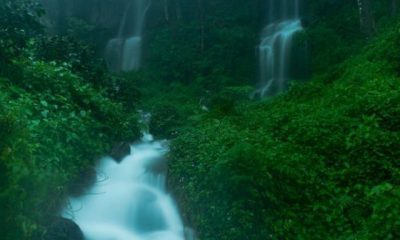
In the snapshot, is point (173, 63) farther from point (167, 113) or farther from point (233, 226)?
point (233, 226)

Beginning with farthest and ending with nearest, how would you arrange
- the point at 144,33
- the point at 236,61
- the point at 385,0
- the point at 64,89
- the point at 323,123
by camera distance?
the point at 144,33 → the point at 236,61 → the point at 385,0 → the point at 64,89 → the point at 323,123

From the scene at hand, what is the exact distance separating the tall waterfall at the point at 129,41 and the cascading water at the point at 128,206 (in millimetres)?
18743

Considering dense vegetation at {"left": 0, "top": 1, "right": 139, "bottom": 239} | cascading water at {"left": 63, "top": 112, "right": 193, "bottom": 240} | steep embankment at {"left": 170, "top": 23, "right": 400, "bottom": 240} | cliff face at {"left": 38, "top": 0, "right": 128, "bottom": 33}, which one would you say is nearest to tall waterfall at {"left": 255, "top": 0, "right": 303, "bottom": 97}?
dense vegetation at {"left": 0, "top": 1, "right": 139, "bottom": 239}

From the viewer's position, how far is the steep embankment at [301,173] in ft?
19.5

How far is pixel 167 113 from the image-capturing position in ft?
53.1

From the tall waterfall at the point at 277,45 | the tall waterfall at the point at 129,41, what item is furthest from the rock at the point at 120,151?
the tall waterfall at the point at 129,41

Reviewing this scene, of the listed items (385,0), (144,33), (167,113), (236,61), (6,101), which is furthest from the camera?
(144,33)

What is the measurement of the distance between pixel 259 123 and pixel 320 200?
289cm

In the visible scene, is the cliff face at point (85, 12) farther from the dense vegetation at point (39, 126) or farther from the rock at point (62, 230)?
the rock at point (62, 230)

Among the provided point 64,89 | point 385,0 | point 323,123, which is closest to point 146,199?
point 64,89

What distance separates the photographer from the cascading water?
8.77 metres

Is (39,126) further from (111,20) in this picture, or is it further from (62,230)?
(111,20)

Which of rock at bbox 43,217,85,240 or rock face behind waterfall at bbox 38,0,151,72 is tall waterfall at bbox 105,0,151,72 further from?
rock at bbox 43,217,85,240

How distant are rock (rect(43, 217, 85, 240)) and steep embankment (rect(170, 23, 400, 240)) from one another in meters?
1.70
